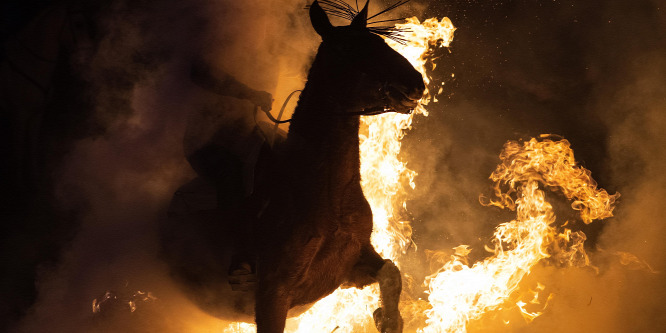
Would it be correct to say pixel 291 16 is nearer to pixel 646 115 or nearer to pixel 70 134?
pixel 70 134

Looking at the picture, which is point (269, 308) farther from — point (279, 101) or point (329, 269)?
point (279, 101)

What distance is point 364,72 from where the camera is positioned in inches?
104

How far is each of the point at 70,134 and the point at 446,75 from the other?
4229 mm

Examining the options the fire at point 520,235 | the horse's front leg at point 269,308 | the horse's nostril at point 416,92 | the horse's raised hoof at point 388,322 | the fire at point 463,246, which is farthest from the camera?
the fire at point 520,235

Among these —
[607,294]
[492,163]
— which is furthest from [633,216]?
[492,163]

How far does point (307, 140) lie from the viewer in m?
2.83

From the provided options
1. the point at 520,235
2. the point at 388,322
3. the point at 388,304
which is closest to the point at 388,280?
the point at 388,304

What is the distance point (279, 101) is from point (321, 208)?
1.55 meters

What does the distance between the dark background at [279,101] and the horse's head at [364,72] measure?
136cm

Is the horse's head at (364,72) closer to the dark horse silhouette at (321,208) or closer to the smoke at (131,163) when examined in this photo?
the dark horse silhouette at (321,208)

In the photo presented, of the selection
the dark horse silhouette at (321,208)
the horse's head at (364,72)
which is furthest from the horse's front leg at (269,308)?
the horse's head at (364,72)

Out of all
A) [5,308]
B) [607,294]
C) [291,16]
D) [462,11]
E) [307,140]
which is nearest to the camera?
[307,140]

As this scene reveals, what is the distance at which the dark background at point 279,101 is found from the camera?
3369 millimetres

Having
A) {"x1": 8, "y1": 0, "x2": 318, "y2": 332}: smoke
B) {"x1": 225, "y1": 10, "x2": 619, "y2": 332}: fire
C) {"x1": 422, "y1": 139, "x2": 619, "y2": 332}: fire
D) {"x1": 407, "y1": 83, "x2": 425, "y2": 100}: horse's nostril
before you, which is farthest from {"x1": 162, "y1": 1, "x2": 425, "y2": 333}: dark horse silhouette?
{"x1": 422, "y1": 139, "x2": 619, "y2": 332}: fire
